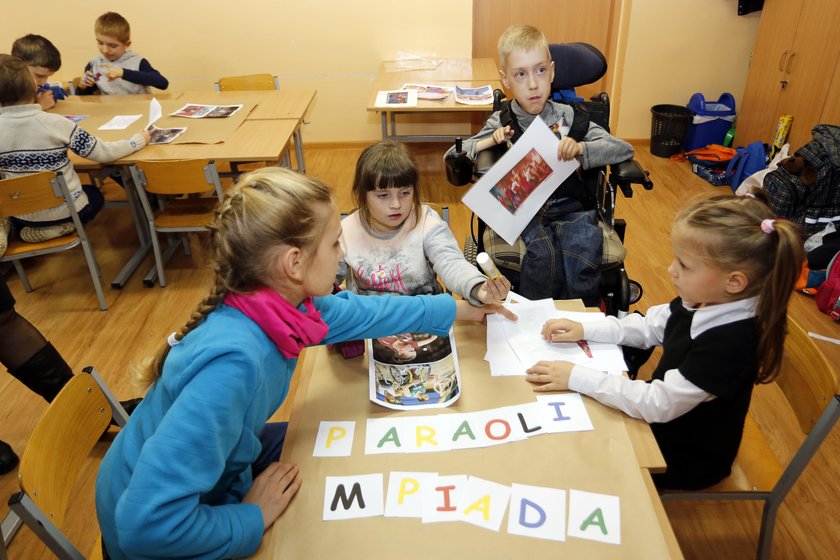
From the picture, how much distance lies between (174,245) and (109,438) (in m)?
1.53

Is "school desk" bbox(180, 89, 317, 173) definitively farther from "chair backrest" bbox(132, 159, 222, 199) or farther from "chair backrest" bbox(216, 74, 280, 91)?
"chair backrest" bbox(132, 159, 222, 199)

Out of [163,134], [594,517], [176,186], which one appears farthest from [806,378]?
[163,134]

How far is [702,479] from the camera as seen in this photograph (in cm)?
130

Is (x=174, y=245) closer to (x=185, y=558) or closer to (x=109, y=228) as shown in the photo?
(x=109, y=228)

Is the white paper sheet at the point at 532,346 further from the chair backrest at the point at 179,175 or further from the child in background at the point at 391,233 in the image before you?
the chair backrest at the point at 179,175

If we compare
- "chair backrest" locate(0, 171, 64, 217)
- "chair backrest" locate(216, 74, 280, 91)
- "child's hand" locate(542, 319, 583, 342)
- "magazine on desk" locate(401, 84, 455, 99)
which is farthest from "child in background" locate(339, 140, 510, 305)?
"chair backrest" locate(216, 74, 280, 91)

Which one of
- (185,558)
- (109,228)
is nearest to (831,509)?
(185,558)

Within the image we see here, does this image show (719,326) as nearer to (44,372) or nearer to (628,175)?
(628,175)

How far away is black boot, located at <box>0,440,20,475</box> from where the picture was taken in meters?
1.99

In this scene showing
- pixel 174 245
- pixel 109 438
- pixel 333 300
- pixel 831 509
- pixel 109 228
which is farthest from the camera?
pixel 109 228

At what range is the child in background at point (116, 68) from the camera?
11.8 feet

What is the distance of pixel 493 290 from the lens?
1.34 meters

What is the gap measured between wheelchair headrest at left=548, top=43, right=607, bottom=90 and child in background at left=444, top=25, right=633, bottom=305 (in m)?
0.28

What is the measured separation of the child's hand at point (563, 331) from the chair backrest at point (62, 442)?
99 cm
